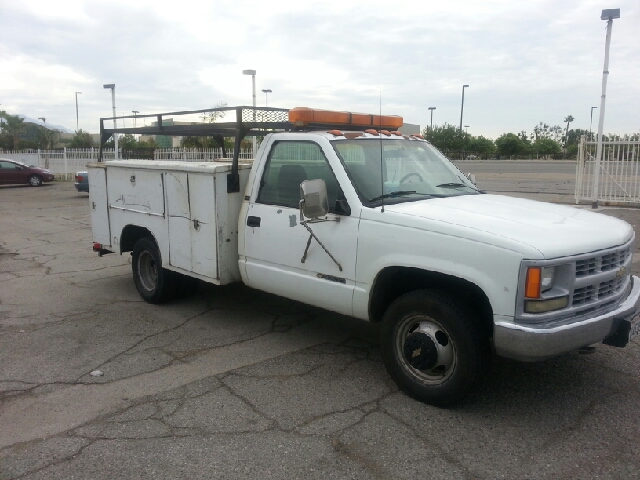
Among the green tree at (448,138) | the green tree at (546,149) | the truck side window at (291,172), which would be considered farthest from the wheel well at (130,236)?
the green tree at (546,149)

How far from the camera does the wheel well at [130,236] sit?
6.58 meters

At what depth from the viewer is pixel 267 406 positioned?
401cm

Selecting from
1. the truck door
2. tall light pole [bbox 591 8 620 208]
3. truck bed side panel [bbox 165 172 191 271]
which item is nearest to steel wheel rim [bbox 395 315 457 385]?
the truck door

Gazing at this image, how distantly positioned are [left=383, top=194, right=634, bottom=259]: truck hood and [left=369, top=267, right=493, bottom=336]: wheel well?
354mm

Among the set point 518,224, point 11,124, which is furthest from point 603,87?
point 11,124

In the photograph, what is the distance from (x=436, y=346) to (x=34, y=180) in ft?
89.6

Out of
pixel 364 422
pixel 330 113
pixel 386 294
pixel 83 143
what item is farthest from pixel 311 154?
pixel 83 143

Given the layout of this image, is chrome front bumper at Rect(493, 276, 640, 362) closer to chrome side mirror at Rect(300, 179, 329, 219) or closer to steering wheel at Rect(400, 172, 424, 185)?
chrome side mirror at Rect(300, 179, 329, 219)

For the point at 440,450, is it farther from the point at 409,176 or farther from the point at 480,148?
the point at 480,148

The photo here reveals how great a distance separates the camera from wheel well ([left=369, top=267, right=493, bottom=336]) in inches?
150

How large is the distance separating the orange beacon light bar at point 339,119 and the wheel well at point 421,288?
1.67 m

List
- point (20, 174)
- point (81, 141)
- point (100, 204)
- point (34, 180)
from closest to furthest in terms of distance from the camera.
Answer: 1. point (100, 204)
2. point (20, 174)
3. point (34, 180)
4. point (81, 141)

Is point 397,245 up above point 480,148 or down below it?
below

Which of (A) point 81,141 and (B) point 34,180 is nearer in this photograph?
(B) point 34,180
